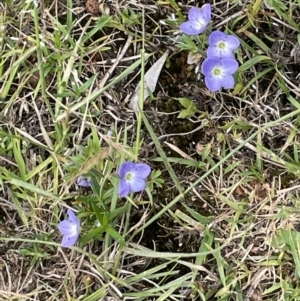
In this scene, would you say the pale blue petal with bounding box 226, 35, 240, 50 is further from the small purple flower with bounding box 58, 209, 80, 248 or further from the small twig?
the small purple flower with bounding box 58, 209, 80, 248

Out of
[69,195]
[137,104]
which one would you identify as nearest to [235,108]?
[137,104]

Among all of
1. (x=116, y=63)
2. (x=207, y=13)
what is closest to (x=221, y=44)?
(x=207, y=13)

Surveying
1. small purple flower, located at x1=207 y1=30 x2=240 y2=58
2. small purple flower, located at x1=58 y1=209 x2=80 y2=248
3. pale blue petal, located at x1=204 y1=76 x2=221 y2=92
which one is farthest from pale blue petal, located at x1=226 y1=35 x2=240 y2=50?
small purple flower, located at x1=58 y1=209 x2=80 y2=248

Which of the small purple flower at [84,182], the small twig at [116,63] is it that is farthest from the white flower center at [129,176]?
the small twig at [116,63]

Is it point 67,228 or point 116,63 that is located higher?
point 116,63

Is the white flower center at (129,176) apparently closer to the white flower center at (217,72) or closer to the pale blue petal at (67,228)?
the pale blue petal at (67,228)

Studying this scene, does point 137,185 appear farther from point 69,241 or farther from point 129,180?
point 69,241
